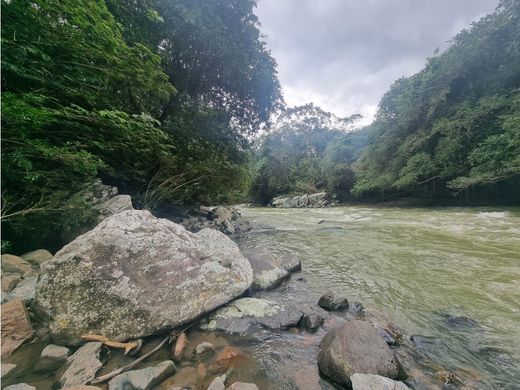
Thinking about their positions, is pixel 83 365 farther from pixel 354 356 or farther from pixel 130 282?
pixel 354 356

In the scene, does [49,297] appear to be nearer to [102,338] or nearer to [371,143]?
[102,338]

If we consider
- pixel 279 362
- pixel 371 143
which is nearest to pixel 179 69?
pixel 279 362

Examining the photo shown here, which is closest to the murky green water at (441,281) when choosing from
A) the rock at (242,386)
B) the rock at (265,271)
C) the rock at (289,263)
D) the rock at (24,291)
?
the rock at (289,263)

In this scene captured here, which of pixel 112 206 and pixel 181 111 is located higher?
pixel 181 111

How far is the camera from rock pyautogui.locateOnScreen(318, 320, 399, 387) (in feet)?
6.62

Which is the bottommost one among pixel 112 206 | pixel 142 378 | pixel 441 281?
pixel 441 281

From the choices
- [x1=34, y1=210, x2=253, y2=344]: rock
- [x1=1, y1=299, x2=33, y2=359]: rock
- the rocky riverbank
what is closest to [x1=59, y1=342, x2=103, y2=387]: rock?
the rocky riverbank

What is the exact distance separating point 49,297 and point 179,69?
9.04m

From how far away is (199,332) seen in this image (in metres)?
2.68

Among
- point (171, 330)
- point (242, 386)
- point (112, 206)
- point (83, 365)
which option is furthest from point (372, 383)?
point (112, 206)

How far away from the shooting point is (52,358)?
2.13m

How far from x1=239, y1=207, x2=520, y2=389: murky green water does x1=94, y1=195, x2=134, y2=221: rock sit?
152 inches

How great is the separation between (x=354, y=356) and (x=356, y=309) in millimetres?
1388

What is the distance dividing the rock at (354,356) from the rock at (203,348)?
1117mm
